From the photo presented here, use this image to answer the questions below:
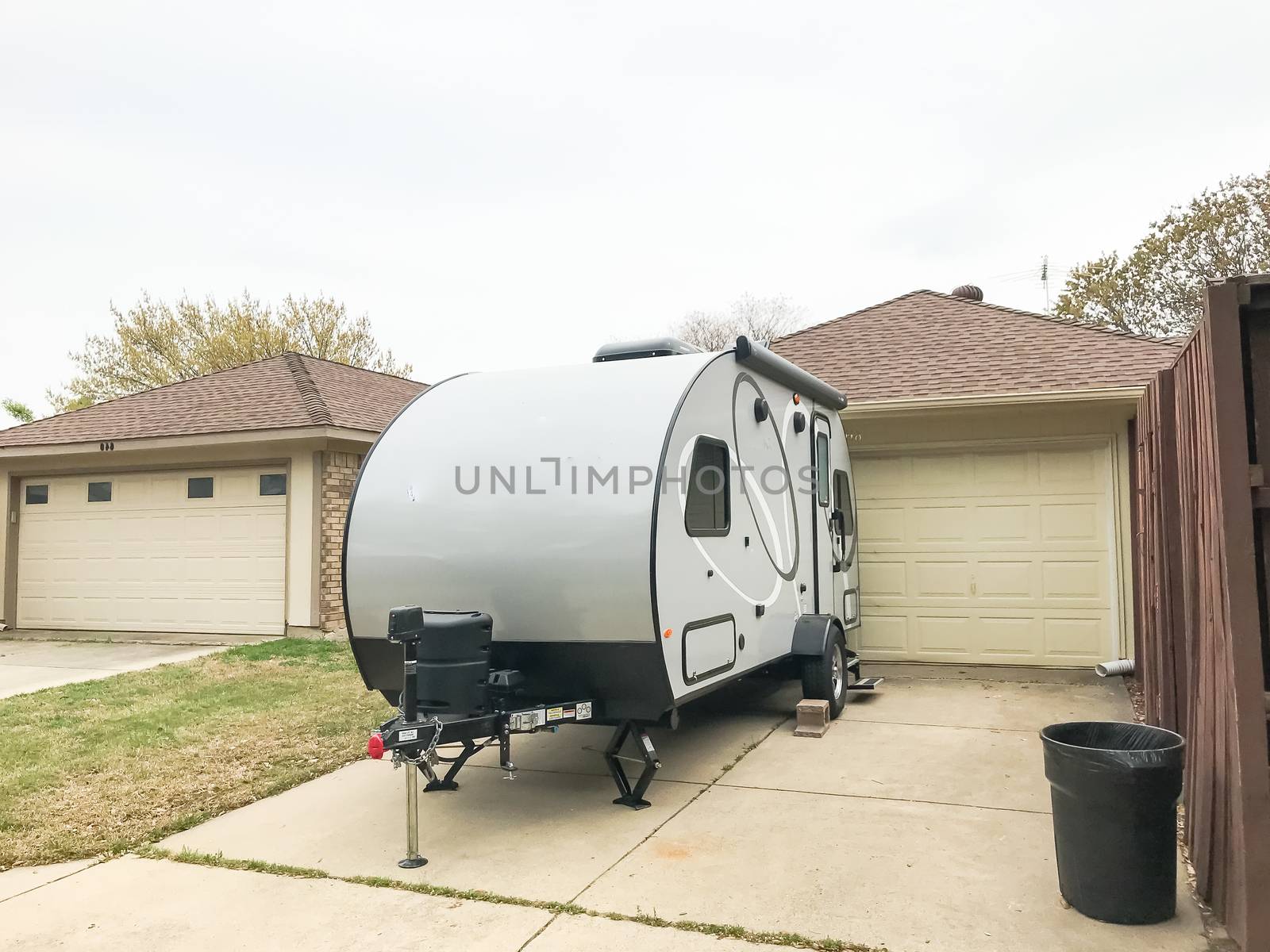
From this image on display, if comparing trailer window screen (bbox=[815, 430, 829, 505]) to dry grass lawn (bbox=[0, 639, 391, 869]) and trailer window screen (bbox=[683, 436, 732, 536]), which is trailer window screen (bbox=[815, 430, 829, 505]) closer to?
trailer window screen (bbox=[683, 436, 732, 536])

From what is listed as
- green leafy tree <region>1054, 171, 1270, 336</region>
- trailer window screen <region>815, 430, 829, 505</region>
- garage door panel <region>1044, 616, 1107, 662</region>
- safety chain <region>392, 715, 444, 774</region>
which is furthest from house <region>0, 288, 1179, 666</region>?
green leafy tree <region>1054, 171, 1270, 336</region>

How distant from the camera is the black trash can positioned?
150 inches

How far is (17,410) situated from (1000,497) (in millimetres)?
44021

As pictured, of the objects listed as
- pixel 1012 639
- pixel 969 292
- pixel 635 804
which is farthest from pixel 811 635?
pixel 969 292

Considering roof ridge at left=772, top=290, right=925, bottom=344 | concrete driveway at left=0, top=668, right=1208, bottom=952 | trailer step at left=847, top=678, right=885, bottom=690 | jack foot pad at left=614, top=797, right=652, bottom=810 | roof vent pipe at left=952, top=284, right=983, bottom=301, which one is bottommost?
concrete driveway at left=0, top=668, right=1208, bottom=952

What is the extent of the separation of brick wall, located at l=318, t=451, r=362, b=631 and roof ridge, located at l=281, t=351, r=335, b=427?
0.55 meters

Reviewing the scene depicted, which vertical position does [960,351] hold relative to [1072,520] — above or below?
above

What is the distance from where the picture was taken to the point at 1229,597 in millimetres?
3525

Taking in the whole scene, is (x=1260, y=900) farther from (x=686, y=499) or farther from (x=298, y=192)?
(x=298, y=192)

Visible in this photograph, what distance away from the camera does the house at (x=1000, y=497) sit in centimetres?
948

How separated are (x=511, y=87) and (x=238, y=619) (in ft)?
26.4

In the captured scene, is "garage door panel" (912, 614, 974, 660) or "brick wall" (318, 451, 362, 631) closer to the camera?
"garage door panel" (912, 614, 974, 660)

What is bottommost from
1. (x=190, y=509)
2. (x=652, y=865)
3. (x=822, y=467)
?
(x=652, y=865)

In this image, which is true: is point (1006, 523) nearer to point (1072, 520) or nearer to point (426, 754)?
point (1072, 520)
